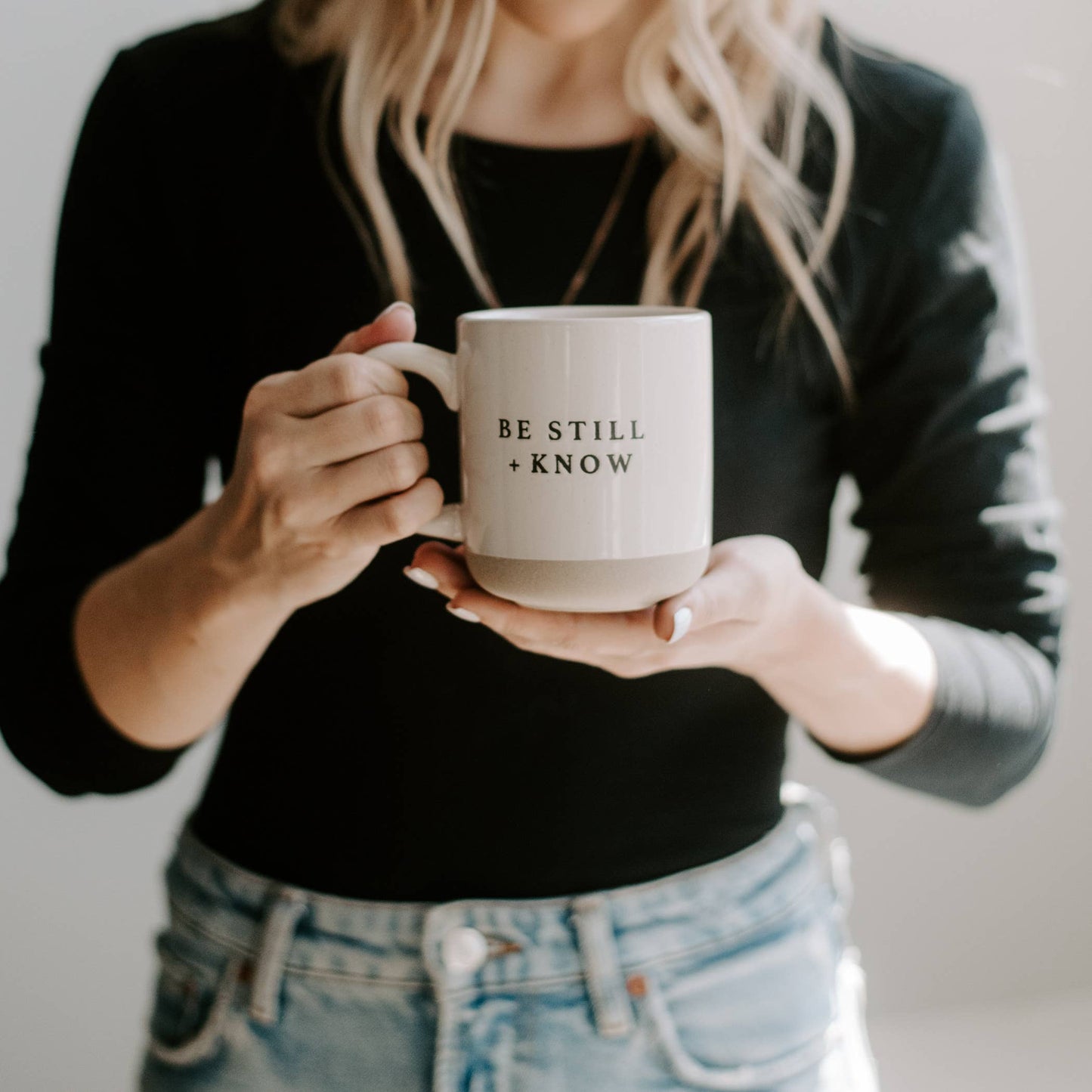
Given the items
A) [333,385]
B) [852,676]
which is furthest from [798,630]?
[333,385]

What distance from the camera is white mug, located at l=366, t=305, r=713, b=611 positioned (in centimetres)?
53

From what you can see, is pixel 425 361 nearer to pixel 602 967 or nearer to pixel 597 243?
pixel 597 243

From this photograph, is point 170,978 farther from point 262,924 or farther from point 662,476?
point 662,476

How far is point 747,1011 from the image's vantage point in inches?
29.9

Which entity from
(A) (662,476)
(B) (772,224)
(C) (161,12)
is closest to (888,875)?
(B) (772,224)

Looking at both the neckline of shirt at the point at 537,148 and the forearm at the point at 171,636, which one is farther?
the neckline of shirt at the point at 537,148

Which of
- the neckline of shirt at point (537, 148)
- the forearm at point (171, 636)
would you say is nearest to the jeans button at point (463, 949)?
the forearm at point (171, 636)

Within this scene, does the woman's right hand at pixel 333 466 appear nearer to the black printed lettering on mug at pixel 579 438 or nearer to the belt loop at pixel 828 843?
the black printed lettering on mug at pixel 579 438

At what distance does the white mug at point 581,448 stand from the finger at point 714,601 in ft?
0.04

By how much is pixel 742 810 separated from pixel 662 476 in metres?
0.36

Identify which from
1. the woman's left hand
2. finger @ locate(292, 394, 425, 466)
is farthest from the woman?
finger @ locate(292, 394, 425, 466)

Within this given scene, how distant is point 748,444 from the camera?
809mm

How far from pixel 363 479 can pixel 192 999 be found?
0.42 meters

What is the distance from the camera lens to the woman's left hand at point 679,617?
0.58 m
